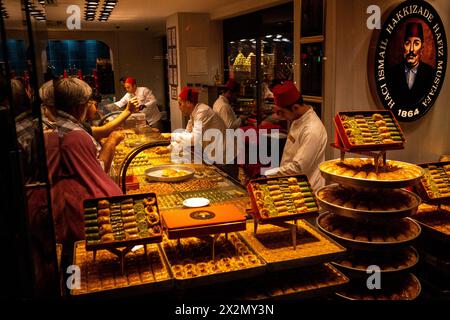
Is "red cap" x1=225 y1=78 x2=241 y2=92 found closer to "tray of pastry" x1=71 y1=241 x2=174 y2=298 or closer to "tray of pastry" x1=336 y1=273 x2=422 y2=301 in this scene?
"tray of pastry" x1=336 y1=273 x2=422 y2=301

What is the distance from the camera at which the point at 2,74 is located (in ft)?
4.28

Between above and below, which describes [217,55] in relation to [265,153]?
above

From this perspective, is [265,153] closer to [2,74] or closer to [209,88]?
[209,88]

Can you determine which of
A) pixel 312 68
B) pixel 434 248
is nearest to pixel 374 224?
pixel 434 248

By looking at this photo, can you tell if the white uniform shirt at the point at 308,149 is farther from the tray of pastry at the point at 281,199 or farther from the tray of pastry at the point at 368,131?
the tray of pastry at the point at 281,199

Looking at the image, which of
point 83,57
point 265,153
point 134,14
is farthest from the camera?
point 83,57

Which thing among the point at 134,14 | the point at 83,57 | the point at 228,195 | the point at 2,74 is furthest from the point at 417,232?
the point at 83,57

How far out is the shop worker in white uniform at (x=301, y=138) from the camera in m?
3.61

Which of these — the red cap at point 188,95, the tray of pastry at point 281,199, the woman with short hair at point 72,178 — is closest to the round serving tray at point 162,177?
the woman with short hair at point 72,178

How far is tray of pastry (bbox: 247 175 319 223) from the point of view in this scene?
6.99 feet

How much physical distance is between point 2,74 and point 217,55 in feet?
26.6

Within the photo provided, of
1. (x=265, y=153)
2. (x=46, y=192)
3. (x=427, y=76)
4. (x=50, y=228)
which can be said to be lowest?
(x=265, y=153)

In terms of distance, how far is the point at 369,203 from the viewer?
8.04 ft

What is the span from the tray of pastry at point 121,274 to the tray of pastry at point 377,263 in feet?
3.53
